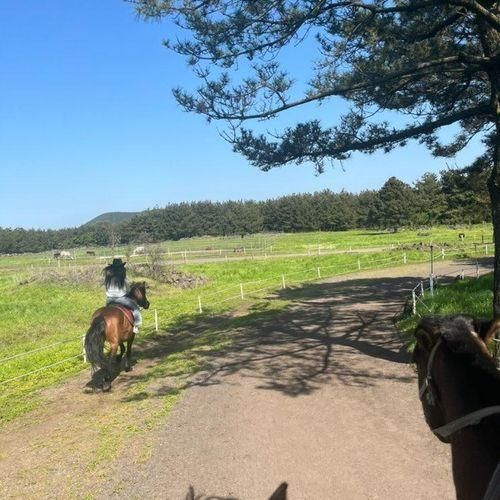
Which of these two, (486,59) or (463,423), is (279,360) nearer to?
(486,59)

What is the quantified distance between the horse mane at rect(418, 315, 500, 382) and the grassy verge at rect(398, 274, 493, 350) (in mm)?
7029

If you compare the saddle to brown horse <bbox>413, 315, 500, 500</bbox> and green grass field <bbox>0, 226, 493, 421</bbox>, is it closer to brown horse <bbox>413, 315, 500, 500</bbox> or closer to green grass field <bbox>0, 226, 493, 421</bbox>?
green grass field <bbox>0, 226, 493, 421</bbox>

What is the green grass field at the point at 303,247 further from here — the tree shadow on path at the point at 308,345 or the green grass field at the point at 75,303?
the tree shadow on path at the point at 308,345

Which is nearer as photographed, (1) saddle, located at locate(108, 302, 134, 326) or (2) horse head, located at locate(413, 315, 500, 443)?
(2) horse head, located at locate(413, 315, 500, 443)

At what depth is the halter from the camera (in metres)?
2.19

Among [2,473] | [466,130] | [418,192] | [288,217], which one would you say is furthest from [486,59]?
[288,217]

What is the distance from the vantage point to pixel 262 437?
644 cm

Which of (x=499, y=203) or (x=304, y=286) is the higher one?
(x=499, y=203)

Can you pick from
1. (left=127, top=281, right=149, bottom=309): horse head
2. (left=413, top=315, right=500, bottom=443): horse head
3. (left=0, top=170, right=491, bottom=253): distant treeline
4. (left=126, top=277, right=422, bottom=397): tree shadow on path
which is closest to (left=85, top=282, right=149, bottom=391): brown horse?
(left=127, top=281, right=149, bottom=309): horse head

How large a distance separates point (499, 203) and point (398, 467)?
15.2ft

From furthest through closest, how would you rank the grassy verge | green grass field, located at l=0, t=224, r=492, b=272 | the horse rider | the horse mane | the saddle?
green grass field, located at l=0, t=224, r=492, b=272
the horse rider
the saddle
the grassy verge
the horse mane

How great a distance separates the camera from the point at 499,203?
776 cm

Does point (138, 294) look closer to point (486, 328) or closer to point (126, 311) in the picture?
point (126, 311)

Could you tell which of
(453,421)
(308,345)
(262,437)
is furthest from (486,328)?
(308,345)
